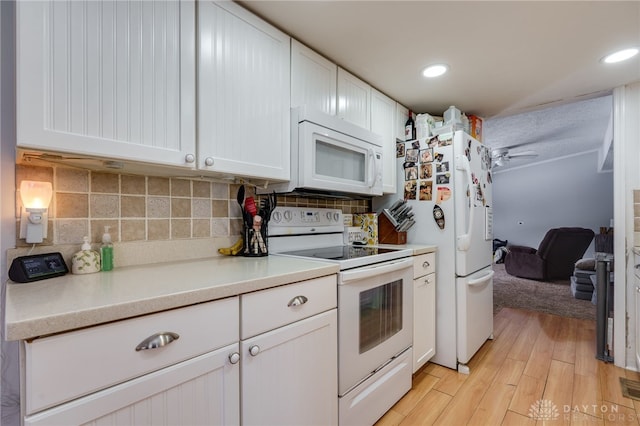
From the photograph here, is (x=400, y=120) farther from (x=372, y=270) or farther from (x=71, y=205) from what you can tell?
(x=71, y=205)

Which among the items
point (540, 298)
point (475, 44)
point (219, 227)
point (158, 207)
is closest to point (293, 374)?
point (219, 227)

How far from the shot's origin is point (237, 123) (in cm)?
132

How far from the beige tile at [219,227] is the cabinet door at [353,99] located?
97 centimetres

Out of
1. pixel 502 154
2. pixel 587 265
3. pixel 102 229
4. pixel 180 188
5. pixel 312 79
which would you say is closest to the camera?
pixel 102 229

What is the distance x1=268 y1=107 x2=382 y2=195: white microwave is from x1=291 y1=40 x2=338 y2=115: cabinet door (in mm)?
128

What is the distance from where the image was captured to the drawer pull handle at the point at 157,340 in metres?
0.77

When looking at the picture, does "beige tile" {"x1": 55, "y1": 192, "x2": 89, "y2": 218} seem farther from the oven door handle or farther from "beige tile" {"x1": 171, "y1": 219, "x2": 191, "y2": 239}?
the oven door handle

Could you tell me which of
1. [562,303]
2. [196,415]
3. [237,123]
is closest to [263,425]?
[196,415]

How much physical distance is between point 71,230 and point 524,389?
2.61 m

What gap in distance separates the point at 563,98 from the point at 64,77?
314cm

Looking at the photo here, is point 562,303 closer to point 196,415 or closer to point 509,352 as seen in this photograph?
point 509,352

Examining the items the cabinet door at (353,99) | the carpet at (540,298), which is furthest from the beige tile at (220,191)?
the carpet at (540,298)

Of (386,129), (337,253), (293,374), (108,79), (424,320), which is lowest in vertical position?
(424,320)

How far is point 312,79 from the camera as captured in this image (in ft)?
5.54
